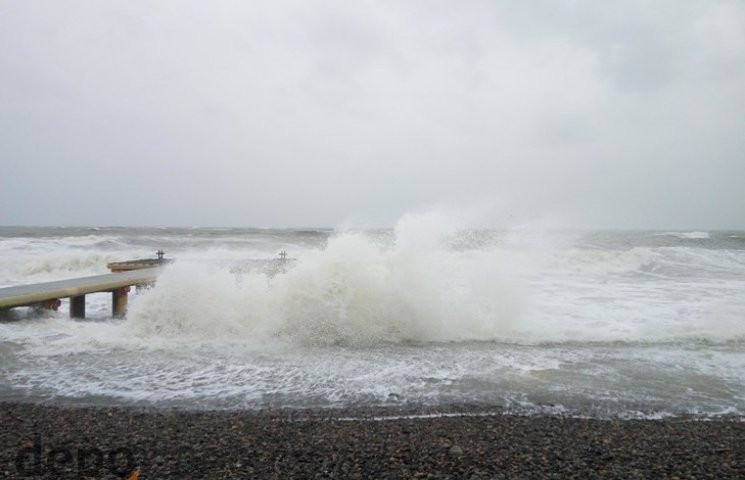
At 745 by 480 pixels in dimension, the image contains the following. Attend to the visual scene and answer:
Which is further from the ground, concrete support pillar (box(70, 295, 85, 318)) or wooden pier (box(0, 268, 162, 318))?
wooden pier (box(0, 268, 162, 318))

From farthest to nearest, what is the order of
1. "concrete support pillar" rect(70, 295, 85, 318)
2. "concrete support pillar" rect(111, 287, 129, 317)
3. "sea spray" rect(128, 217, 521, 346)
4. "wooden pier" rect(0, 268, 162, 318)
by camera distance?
Result: "concrete support pillar" rect(111, 287, 129, 317) → "concrete support pillar" rect(70, 295, 85, 318) → "wooden pier" rect(0, 268, 162, 318) → "sea spray" rect(128, 217, 521, 346)

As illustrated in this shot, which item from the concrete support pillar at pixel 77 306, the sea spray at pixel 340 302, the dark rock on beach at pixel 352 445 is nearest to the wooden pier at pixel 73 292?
the concrete support pillar at pixel 77 306

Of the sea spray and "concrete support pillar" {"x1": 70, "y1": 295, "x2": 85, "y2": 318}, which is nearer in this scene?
the sea spray

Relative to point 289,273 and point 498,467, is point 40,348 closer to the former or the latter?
point 289,273

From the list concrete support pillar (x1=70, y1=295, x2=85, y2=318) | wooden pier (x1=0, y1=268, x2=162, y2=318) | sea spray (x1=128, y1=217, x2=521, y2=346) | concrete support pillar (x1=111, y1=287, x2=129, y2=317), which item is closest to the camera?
sea spray (x1=128, y1=217, x2=521, y2=346)

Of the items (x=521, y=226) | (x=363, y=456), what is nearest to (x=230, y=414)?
(x=363, y=456)

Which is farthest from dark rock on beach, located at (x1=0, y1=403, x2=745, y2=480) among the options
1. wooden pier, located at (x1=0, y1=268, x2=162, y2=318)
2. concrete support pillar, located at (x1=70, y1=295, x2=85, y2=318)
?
concrete support pillar, located at (x1=70, y1=295, x2=85, y2=318)

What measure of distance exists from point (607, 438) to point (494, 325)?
4965 millimetres

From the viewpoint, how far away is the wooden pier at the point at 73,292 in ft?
30.9

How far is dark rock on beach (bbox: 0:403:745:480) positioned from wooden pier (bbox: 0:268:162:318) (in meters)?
5.39

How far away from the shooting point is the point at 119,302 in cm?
1164

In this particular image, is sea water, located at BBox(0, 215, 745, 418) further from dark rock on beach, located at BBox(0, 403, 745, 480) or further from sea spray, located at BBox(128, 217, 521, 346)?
dark rock on beach, located at BBox(0, 403, 745, 480)

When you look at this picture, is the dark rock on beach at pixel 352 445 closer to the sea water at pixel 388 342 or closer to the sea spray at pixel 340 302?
the sea water at pixel 388 342

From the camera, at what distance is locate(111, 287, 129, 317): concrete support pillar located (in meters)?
11.5
